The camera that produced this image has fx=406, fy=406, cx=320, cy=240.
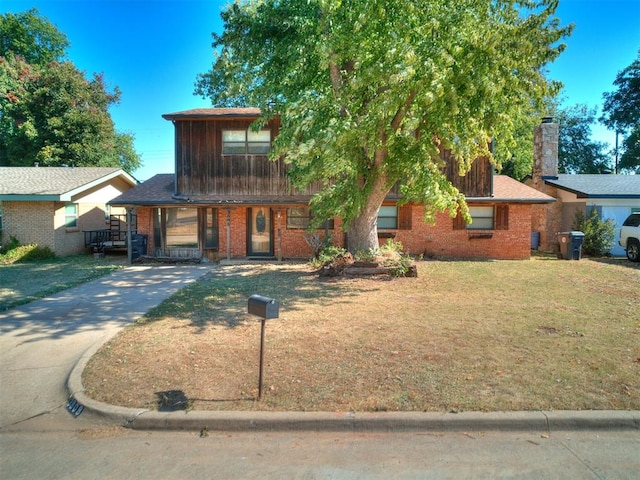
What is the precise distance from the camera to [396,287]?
9.80 meters

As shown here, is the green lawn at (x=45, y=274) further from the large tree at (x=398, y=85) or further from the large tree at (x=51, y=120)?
the large tree at (x=51, y=120)

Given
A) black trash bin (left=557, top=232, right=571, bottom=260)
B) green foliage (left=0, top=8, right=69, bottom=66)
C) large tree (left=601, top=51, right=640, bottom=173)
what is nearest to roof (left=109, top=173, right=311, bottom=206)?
black trash bin (left=557, top=232, right=571, bottom=260)

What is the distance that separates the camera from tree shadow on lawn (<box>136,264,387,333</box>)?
23.9 feet

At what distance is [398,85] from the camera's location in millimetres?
8883

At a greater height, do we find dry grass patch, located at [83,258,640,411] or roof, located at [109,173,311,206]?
roof, located at [109,173,311,206]

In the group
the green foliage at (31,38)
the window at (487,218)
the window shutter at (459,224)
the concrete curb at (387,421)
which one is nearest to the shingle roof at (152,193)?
the window shutter at (459,224)

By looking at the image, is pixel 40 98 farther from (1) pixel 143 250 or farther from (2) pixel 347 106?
(2) pixel 347 106

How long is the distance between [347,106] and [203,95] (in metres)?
26.2

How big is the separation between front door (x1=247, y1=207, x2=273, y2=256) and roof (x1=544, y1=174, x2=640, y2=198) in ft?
44.6

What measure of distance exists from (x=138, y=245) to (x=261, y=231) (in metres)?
4.68

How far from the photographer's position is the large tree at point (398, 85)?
891 cm

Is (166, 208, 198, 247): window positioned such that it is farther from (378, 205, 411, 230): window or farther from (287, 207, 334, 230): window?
(378, 205, 411, 230): window

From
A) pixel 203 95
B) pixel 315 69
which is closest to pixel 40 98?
pixel 203 95

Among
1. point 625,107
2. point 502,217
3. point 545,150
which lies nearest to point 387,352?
point 502,217
